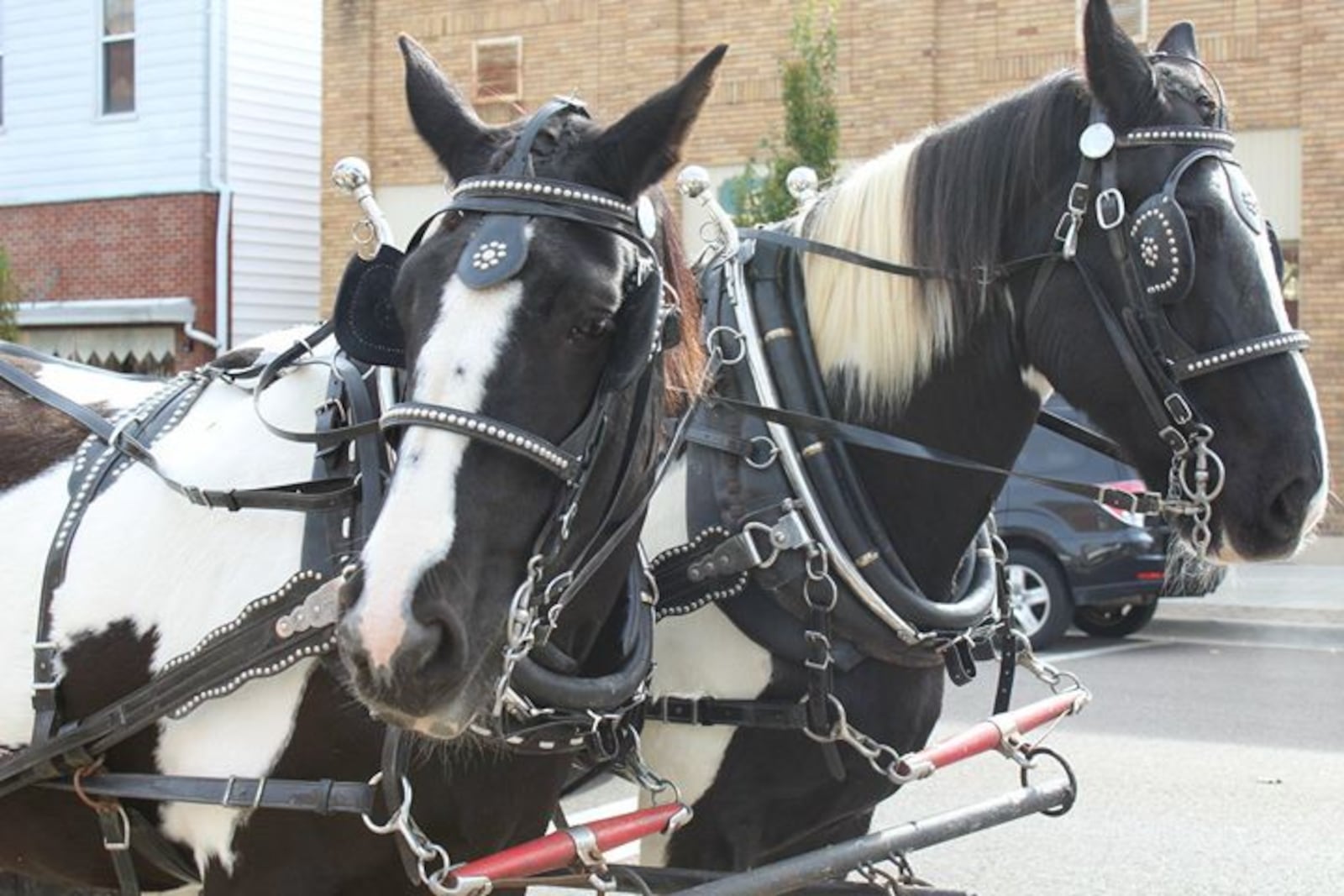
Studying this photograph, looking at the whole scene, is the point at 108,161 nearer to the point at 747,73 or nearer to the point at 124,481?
the point at 747,73

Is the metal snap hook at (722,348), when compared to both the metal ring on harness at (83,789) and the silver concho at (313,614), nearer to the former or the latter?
the silver concho at (313,614)

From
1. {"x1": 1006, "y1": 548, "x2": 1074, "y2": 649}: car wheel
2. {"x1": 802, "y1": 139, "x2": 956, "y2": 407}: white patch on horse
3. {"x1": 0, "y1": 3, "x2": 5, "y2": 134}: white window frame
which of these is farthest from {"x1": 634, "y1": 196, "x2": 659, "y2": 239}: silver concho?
A: {"x1": 0, "y1": 3, "x2": 5, "y2": 134}: white window frame

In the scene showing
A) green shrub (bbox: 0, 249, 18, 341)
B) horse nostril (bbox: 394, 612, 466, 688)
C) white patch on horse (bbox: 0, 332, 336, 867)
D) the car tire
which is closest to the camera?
horse nostril (bbox: 394, 612, 466, 688)

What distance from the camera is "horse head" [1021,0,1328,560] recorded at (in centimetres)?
309

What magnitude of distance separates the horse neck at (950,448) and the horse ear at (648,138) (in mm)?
1099

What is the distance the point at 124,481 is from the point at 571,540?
1014 mm

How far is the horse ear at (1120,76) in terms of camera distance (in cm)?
325

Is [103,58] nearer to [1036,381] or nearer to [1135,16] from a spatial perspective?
[1135,16]

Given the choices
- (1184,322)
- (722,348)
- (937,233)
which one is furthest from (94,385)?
(1184,322)

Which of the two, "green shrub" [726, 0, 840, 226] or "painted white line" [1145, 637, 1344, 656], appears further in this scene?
"green shrub" [726, 0, 840, 226]

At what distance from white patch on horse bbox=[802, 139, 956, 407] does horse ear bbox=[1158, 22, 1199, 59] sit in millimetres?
613

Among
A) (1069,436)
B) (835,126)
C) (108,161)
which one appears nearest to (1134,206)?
(1069,436)

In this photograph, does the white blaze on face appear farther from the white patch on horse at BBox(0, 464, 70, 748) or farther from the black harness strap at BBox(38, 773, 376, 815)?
the white patch on horse at BBox(0, 464, 70, 748)

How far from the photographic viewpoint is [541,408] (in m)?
2.34
